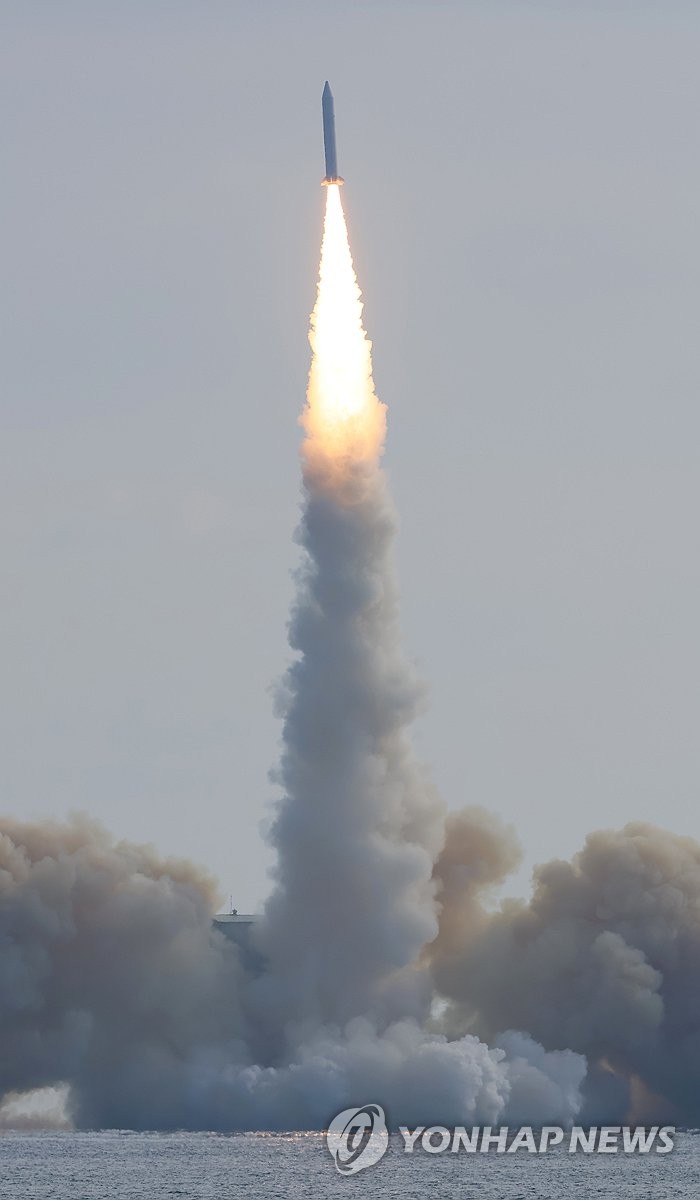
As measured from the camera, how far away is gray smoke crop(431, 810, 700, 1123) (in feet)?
324

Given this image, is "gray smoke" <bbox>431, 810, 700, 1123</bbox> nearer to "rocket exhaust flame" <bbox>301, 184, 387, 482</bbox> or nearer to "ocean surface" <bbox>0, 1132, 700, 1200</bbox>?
"ocean surface" <bbox>0, 1132, 700, 1200</bbox>

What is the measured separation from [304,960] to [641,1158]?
49.6 ft

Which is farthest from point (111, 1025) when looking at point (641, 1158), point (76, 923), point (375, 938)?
point (641, 1158)

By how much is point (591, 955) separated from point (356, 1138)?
33.1 ft

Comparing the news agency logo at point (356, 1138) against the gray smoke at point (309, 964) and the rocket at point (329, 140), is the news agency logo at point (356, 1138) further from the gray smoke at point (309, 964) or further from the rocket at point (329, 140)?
the rocket at point (329, 140)

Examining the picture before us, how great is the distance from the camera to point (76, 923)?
99938 millimetres

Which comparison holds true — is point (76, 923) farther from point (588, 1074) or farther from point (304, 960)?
point (588, 1074)

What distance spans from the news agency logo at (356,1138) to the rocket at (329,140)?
28990mm

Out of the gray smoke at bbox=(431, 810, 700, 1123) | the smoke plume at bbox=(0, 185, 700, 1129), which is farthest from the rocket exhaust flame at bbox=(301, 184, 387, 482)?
the gray smoke at bbox=(431, 810, 700, 1123)

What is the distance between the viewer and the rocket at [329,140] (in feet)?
292

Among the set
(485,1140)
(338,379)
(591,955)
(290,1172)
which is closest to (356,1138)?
(485,1140)

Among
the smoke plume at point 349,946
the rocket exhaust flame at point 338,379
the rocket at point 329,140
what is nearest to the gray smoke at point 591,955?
the smoke plume at point 349,946

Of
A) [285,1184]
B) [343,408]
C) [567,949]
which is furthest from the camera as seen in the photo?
[567,949]

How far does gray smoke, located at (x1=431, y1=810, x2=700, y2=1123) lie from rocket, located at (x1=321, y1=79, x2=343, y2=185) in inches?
950
